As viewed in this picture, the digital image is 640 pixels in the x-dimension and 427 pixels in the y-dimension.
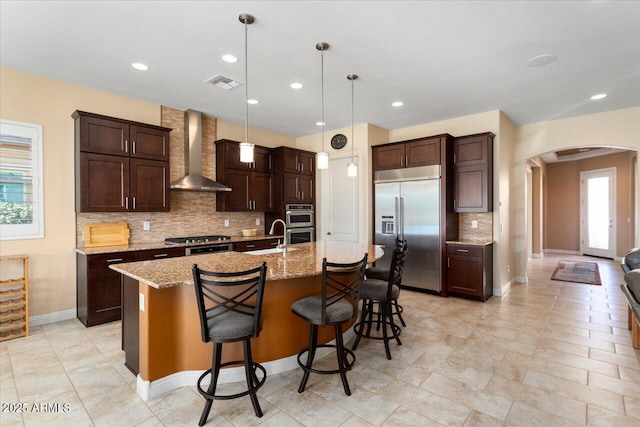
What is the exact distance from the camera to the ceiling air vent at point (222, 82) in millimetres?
3641

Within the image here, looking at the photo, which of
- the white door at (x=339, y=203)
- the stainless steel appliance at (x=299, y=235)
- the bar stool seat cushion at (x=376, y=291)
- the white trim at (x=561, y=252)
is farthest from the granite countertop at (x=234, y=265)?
the white trim at (x=561, y=252)

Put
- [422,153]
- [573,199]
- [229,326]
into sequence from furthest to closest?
[573,199] < [422,153] < [229,326]

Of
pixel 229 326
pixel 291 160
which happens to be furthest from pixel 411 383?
pixel 291 160

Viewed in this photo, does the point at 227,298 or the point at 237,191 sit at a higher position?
the point at 237,191

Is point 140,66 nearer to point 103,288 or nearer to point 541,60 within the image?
point 103,288

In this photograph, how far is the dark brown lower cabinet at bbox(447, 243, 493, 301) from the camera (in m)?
4.60

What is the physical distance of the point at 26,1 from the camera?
2.36 m

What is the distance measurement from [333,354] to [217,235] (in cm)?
307

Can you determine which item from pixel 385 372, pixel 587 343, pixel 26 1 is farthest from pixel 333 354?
pixel 26 1

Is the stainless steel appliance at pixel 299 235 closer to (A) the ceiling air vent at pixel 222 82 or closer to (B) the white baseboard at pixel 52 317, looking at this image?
(A) the ceiling air vent at pixel 222 82

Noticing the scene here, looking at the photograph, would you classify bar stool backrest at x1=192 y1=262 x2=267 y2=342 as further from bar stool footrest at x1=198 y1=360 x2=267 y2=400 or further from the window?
the window

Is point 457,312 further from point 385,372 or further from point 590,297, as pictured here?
point 590,297

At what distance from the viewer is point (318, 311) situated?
2.30 metres

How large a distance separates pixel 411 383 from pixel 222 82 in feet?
12.2
